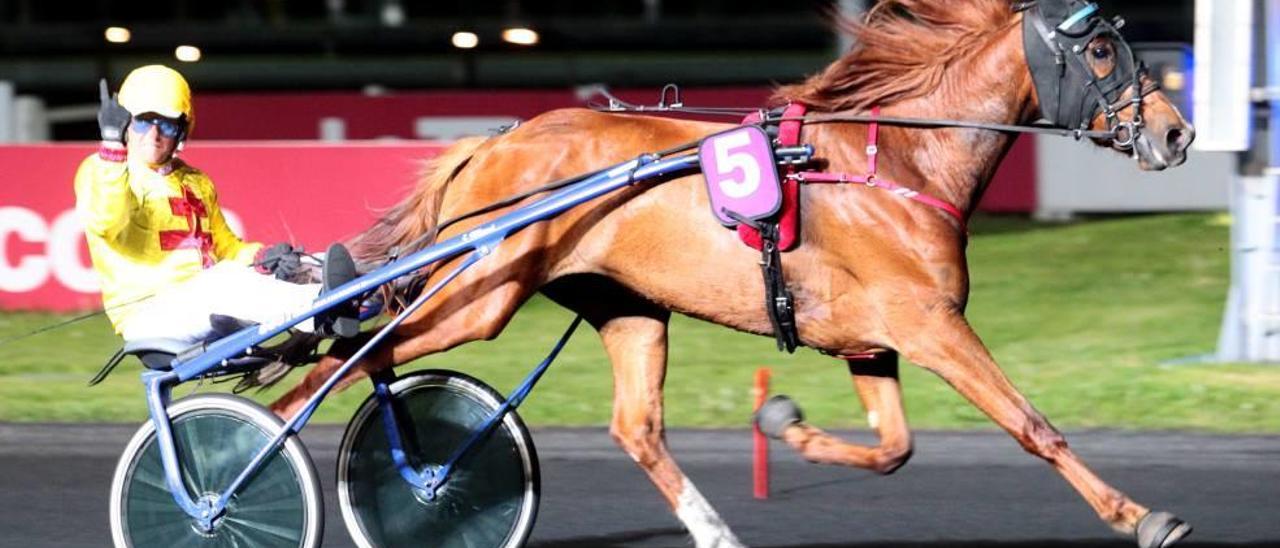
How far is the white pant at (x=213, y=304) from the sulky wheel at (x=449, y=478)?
41 centimetres

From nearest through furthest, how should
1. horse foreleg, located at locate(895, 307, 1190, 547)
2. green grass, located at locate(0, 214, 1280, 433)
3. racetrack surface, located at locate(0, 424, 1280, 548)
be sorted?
1. horse foreleg, located at locate(895, 307, 1190, 547)
2. racetrack surface, located at locate(0, 424, 1280, 548)
3. green grass, located at locate(0, 214, 1280, 433)

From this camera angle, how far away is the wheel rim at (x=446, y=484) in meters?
6.11

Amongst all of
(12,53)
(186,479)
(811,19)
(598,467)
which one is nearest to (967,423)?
(598,467)

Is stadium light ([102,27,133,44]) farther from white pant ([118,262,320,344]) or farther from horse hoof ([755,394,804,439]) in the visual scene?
horse hoof ([755,394,804,439])

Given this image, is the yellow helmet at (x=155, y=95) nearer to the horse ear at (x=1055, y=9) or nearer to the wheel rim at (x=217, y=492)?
the wheel rim at (x=217, y=492)

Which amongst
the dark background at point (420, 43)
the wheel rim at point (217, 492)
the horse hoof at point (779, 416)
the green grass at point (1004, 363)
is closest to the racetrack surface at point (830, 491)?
the green grass at point (1004, 363)

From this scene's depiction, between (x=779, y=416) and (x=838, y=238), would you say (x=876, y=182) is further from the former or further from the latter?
(x=779, y=416)

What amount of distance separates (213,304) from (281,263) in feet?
0.76

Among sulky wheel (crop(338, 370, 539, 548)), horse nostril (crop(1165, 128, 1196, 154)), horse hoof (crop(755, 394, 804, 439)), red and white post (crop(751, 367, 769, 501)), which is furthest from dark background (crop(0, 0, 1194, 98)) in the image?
horse nostril (crop(1165, 128, 1196, 154))

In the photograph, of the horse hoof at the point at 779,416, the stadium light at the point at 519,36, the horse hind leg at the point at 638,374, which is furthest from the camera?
the stadium light at the point at 519,36

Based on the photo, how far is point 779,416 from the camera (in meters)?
6.17

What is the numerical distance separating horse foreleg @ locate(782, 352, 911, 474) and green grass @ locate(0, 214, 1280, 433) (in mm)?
2773

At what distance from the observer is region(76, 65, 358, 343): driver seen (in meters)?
5.74

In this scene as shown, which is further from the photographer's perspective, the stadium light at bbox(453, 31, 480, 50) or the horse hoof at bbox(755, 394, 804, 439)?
the stadium light at bbox(453, 31, 480, 50)
